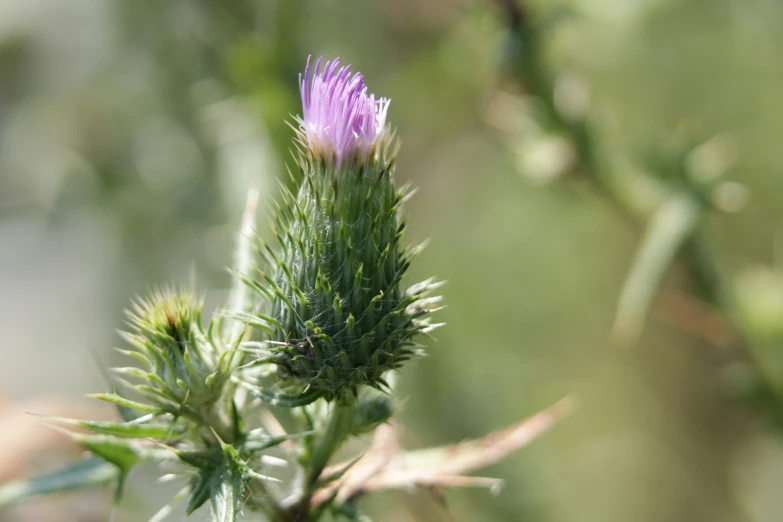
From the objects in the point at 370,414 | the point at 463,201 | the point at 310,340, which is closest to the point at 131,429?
the point at 310,340

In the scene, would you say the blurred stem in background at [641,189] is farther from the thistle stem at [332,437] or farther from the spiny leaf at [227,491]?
the spiny leaf at [227,491]

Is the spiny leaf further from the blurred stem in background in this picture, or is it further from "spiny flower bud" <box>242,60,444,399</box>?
the blurred stem in background

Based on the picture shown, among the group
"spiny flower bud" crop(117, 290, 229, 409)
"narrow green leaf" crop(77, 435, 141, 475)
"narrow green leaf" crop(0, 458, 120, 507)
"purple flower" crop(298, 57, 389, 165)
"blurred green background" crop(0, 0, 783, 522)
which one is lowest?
"narrow green leaf" crop(77, 435, 141, 475)

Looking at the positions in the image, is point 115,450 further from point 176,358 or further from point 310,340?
point 310,340

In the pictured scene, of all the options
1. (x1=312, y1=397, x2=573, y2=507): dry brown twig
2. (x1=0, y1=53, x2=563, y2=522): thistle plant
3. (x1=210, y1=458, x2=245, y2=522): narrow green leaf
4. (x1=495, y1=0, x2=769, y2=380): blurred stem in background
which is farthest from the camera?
(x1=495, y1=0, x2=769, y2=380): blurred stem in background

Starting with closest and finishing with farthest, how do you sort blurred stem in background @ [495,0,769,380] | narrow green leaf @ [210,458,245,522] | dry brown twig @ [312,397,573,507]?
narrow green leaf @ [210,458,245,522] < dry brown twig @ [312,397,573,507] < blurred stem in background @ [495,0,769,380]

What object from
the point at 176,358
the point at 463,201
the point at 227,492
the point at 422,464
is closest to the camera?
the point at 227,492

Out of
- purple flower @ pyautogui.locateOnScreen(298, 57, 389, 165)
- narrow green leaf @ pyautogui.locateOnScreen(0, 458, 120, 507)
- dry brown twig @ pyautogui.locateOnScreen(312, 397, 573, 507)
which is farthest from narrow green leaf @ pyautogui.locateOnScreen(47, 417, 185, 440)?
purple flower @ pyautogui.locateOnScreen(298, 57, 389, 165)
